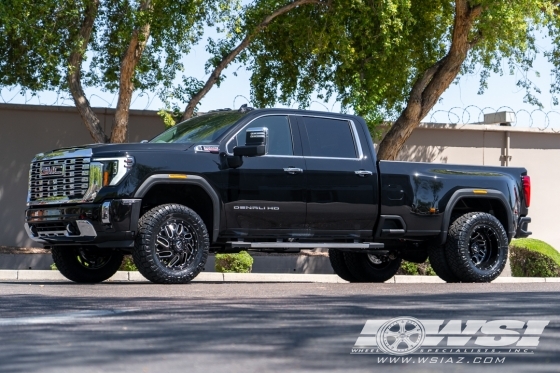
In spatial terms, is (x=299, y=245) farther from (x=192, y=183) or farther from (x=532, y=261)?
(x=532, y=261)

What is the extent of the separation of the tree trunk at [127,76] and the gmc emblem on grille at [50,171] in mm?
7592

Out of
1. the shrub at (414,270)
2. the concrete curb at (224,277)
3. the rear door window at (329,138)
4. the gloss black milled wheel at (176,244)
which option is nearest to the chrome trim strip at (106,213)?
the gloss black milled wheel at (176,244)

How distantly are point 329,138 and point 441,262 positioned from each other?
219cm

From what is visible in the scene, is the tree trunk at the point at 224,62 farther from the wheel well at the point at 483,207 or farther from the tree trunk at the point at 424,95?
the wheel well at the point at 483,207

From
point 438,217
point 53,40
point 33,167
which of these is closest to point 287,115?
point 438,217

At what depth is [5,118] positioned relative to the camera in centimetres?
2064

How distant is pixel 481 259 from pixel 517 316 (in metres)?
5.71

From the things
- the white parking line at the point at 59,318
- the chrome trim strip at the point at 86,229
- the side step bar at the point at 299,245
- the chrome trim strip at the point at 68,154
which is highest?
the chrome trim strip at the point at 68,154

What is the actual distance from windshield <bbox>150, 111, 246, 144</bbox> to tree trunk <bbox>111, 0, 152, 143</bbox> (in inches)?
259

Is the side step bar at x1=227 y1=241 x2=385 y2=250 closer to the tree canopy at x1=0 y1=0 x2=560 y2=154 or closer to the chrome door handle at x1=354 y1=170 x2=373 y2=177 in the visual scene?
the chrome door handle at x1=354 y1=170 x2=373 y2=177

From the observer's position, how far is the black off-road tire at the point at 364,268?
44.9 ft

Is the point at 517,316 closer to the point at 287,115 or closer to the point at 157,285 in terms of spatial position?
the point at 157,285

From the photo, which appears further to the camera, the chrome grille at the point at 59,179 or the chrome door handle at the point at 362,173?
the chrome door handle at the point at 362,173

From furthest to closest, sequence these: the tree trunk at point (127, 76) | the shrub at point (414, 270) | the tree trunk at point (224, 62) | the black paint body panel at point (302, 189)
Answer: the tree trunk at point (224, 62), the shrub at point (414, 270), the tree trunk at point (127, 76), the black paint body panel at point (302, 189)
